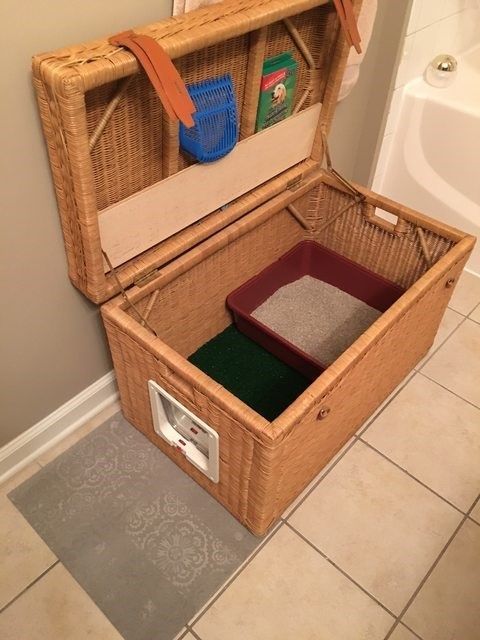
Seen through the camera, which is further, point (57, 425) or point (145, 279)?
point (57, 425)

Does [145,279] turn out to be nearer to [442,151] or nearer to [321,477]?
[321,477]

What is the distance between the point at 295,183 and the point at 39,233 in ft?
1.93

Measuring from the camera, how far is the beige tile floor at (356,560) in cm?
96

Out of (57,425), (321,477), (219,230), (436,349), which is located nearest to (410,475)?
(321,477)

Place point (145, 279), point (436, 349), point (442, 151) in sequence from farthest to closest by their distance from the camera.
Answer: point (442, 151) < point (436, 349) < point (145, 279)

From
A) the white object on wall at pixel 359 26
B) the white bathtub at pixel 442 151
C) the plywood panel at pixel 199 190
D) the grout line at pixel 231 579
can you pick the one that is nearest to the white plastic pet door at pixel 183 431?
the grout line at pixel 231 579

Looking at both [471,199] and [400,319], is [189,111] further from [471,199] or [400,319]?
[471,199]

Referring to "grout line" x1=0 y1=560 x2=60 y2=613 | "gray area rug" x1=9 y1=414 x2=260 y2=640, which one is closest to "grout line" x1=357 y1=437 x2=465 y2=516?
"gray area rug" x1=9 y1=414 x2=260 y2=640

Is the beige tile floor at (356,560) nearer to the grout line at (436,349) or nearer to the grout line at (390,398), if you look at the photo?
the grout line at (390,398)

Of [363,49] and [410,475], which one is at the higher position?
[363,49]

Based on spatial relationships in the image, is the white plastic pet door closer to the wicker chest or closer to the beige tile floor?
the wicker chest

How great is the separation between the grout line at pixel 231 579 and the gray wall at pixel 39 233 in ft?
1.62

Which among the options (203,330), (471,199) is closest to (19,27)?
(203,330)

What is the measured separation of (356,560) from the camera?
104 cm
